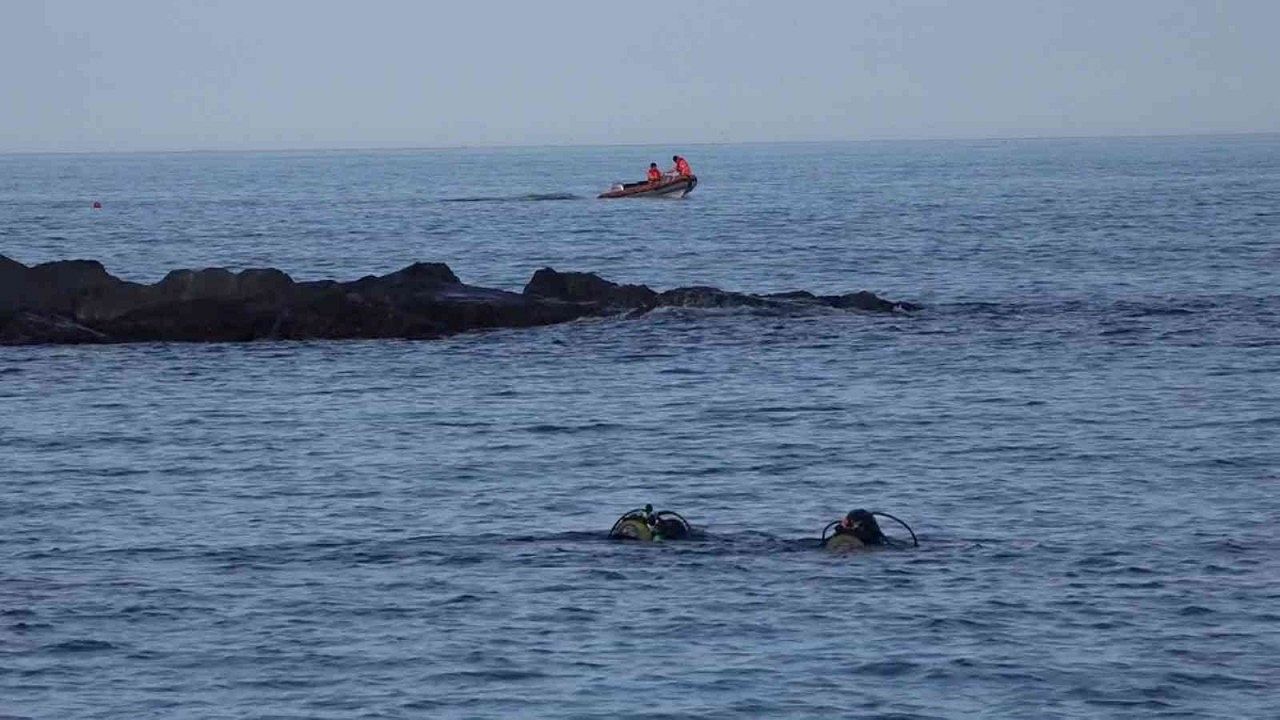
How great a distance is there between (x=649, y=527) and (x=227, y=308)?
21.4 metres

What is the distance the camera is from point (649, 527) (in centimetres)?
2203

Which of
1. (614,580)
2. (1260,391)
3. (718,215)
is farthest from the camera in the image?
(718,215)

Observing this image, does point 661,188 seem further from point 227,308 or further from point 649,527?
point 649,527

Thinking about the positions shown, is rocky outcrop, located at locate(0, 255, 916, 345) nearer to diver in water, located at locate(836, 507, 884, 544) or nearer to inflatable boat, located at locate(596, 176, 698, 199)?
diver in water, located at locate(836, 507, 884, 544)

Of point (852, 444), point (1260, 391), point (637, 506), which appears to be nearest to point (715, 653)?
point (637, 506)

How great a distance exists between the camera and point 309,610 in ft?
63.9

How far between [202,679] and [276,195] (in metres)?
124

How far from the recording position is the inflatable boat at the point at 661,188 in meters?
106

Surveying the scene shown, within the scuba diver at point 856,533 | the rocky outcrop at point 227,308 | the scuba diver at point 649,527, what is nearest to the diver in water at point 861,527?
the scuba diver at point 856,533

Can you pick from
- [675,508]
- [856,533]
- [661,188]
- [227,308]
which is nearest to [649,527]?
[856,533]

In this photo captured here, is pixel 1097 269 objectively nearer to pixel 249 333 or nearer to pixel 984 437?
pixel 249 333

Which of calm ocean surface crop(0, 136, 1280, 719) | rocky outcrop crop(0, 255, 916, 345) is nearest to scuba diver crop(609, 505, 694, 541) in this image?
calm ocean surface crop(0, 136, 1280, 719)

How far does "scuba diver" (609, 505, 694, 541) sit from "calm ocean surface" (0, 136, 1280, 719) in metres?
0.16

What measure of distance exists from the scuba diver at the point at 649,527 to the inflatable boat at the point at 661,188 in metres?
83.9
